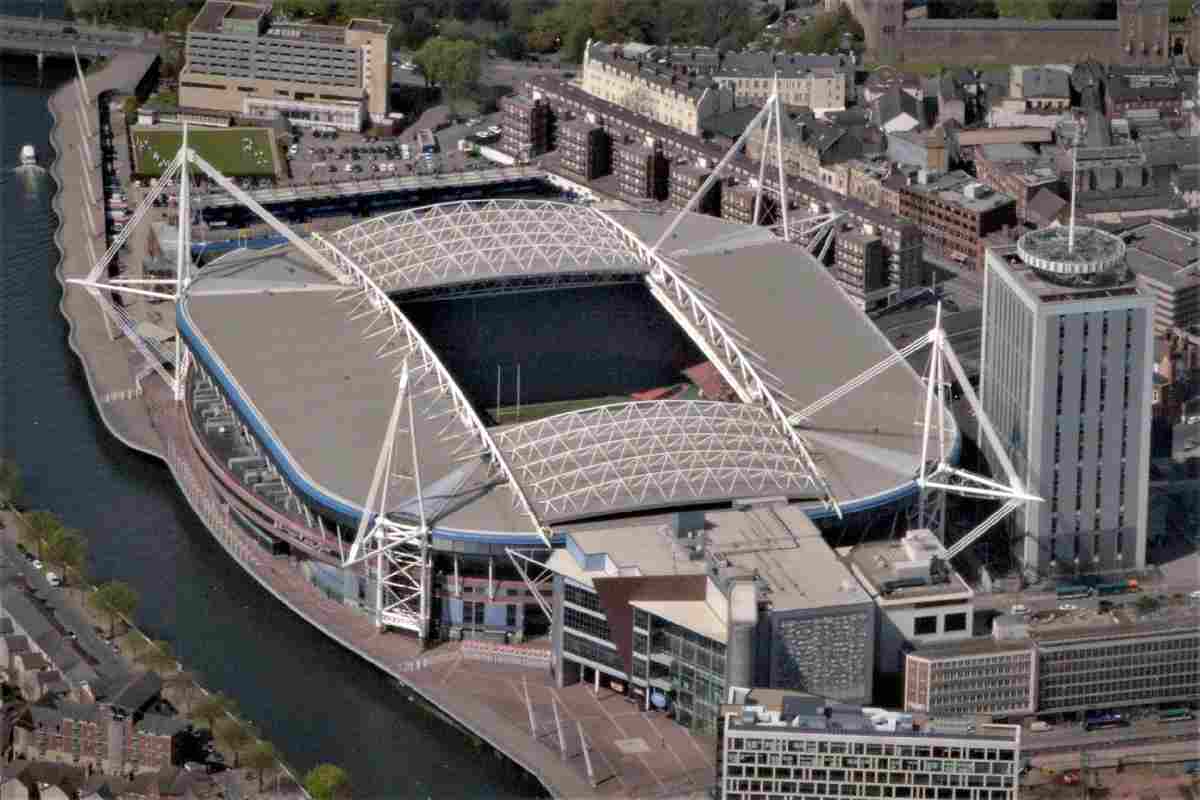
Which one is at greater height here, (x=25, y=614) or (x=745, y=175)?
(x=745, y=175)

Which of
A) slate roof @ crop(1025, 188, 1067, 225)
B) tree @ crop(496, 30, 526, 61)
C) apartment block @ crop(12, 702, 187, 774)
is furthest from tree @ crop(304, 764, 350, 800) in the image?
tree @ crop(496, 30, 526, 61)

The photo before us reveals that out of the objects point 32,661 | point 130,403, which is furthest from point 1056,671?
point 130,403

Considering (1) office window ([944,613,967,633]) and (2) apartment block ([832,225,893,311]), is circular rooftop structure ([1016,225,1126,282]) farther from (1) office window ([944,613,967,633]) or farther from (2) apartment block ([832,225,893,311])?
(2) apartment block ([832,225,893,311])

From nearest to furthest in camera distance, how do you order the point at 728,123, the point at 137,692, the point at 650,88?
the point at 137,692
the point at 728,123
the point at 650,88

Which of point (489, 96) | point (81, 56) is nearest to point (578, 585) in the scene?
point (489, 96)

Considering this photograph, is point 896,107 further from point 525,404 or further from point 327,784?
point 327,784

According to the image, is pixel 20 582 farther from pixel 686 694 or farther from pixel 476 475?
pixel 686 694

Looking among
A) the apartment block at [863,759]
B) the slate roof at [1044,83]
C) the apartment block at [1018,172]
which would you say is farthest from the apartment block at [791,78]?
the apartment block at [863,759]
